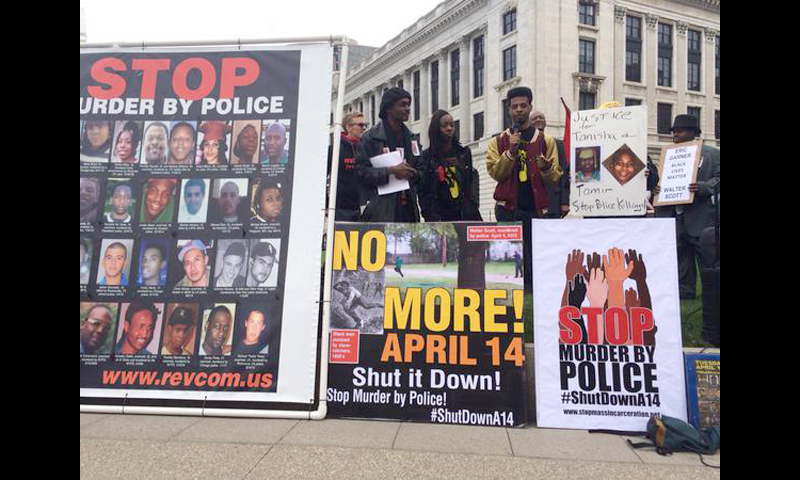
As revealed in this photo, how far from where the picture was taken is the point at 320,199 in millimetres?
4176

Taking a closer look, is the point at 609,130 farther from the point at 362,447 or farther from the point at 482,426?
the point at 362,447

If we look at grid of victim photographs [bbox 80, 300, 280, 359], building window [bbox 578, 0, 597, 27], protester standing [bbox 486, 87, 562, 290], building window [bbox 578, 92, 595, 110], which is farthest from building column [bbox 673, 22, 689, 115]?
grid of victim photographs [bbox 80, 300, 280, 359]

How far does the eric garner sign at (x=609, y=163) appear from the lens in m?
5.15

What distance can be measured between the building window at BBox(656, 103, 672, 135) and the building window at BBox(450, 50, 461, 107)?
1676 centimetres

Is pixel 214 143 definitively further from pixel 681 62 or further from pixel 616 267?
pixel 681 62

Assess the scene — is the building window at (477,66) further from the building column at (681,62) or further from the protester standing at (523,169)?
the protester standing at (523,169)

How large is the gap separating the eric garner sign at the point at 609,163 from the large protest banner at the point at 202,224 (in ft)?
8.95

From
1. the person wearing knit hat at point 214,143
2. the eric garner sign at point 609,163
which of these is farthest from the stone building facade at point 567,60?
the person wearing knit hat at point 214,143

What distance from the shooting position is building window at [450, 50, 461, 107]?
1849 inches

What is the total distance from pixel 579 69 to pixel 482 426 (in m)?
39.6

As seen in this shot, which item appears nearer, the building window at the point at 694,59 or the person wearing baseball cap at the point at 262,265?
the person wearing baseball cap at the point at 262,265

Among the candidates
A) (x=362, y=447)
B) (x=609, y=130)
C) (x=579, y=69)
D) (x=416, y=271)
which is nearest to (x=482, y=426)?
(x=362, y=447)

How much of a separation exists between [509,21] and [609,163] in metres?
39.3

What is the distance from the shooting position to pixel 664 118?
42406 millimetres
